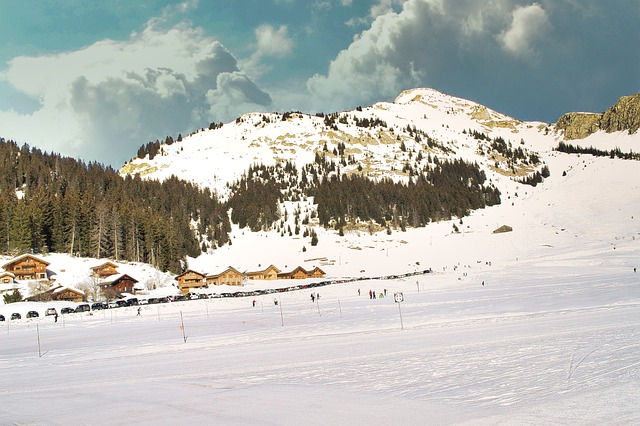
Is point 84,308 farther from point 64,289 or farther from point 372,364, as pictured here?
point 372,364

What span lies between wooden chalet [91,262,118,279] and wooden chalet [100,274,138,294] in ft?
10.7

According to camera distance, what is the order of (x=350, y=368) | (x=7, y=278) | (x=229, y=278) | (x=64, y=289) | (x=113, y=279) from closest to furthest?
(x=350, y=368) < (x=64, y=289) < (x=7, y=278) < (x=113, y=279) < (x=229, y=278)

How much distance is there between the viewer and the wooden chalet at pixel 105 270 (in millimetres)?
82562

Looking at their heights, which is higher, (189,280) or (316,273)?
(189,280)

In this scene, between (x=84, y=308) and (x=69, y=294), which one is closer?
(x=84, y=308)

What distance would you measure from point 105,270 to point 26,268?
1290 cm

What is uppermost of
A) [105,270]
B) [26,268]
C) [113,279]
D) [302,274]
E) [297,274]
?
[26,268]

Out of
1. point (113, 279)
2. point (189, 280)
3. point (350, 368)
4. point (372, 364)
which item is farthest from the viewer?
point (189, 280)

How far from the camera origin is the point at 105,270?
3292 inches

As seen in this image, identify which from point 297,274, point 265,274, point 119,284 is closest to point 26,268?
point 119,284

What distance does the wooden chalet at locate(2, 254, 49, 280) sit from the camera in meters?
76.9

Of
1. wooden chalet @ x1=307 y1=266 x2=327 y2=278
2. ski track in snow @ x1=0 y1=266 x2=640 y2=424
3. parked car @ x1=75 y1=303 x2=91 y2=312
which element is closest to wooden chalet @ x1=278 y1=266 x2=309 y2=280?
wooden chalet @ x1=307 y1=266 x2=327 y2=278

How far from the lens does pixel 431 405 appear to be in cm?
913

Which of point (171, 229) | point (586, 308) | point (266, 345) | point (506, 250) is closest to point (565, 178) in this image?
point (506, 250)
